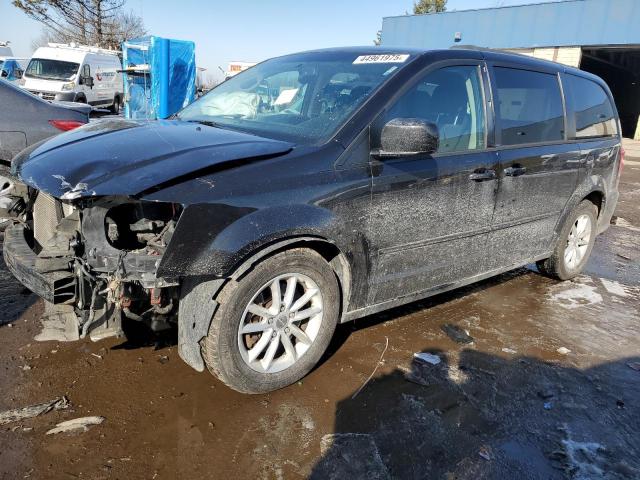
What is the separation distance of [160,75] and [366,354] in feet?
40.1

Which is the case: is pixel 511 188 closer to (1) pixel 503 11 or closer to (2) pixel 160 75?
(2) pixel 160 75

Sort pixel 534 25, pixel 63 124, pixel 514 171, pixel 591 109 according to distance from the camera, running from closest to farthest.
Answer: pixel 514 171 → pixel 591 109 → pixel 63 124 → pixel 534 25

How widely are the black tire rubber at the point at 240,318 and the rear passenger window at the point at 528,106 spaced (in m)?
1.89

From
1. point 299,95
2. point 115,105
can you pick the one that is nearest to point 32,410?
point 299,95

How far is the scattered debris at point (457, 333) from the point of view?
3.71 meters

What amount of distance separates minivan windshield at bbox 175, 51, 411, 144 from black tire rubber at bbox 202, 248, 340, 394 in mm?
721

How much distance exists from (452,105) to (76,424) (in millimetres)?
2986

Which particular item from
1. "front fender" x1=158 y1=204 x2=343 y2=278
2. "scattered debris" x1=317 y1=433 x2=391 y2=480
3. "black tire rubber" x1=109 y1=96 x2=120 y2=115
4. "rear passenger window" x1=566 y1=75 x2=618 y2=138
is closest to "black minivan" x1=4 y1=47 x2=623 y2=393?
"front fender" x1=158 y1=204 x2=343 y2=278

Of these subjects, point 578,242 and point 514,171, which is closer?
point 514,171

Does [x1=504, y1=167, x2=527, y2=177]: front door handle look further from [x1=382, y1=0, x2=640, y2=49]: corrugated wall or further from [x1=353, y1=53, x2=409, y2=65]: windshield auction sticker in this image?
[x1=382, y1=0, x2=640, y2=49]: corrugated wall

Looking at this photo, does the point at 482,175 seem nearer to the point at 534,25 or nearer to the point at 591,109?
the point at 591,109

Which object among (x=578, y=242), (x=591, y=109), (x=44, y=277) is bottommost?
(x=578, y=242)

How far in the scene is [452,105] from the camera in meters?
3.44

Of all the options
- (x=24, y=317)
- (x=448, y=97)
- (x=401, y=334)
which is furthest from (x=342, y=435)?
(x=24, y=317)
